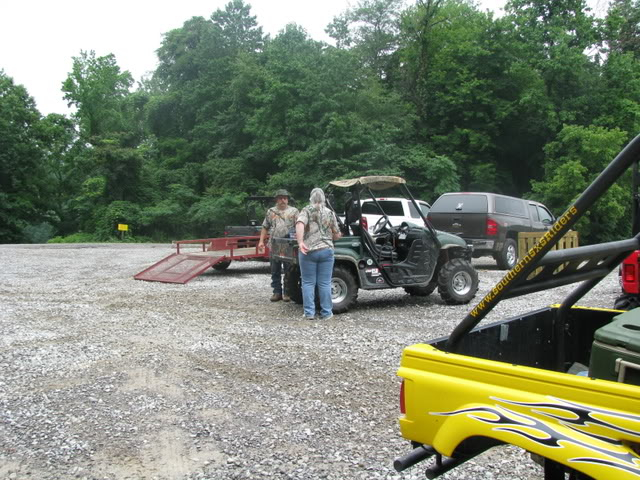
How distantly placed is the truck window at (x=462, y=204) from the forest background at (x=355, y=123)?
8326 mm

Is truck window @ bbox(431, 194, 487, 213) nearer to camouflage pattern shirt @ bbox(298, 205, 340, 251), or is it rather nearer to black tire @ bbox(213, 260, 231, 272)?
black tire @ bbox(213, 260, 231, 272)

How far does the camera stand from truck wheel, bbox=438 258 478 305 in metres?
8.30

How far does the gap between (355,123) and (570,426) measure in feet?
83.1

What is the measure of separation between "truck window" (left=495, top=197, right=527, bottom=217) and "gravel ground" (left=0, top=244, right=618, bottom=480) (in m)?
4.35

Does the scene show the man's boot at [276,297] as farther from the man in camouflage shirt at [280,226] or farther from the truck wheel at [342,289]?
the truck wheel at [342,289]

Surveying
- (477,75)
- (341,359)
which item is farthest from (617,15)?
(341,359)

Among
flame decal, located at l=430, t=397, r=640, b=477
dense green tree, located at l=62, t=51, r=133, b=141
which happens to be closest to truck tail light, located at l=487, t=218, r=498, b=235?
flame decal, located at l=430, t=397, r=640, b=477

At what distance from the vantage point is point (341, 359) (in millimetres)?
5488

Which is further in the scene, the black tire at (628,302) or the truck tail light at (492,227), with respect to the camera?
the truck tail light at (492,227)

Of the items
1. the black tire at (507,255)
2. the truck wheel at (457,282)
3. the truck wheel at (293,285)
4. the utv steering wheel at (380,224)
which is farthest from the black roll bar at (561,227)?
the black tire at (507,255)

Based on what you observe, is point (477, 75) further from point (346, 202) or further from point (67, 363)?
point (67, 363)

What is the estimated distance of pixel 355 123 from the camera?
2638 centimetres

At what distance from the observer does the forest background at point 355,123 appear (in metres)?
24.9

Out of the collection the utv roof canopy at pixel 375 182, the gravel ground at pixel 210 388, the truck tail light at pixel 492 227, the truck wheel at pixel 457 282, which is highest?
the utv roof canopy at pixel 375 182
